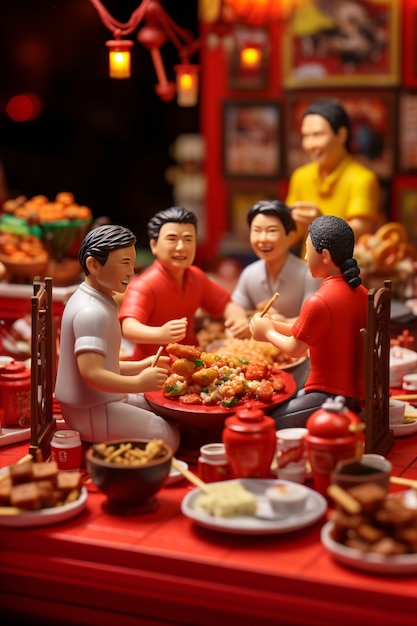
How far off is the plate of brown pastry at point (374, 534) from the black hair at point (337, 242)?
3.42 feet

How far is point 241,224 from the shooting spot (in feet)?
32.3

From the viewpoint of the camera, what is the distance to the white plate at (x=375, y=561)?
3.11m

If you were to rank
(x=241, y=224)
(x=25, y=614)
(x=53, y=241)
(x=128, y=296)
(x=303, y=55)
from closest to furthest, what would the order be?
(x=25, y=614)
(x=128, y=296)
(x=53, y=241)
(x=303, y=55)
(x=241, y=224)

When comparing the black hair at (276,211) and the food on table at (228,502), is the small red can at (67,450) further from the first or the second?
the black hair at (276,211)

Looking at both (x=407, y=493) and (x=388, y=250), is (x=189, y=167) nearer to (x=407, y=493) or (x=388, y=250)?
(x=388, y=250)

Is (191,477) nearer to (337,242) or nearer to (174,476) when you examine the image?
(174,476)

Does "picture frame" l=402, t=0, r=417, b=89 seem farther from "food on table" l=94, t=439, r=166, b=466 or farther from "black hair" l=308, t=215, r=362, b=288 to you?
"food on table" l=94, t=439, r=166, b=466

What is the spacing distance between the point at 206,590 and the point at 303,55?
672 cm

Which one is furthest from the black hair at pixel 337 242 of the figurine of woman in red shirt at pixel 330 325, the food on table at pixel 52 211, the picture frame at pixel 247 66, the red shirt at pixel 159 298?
the picture frame at pixel 247 66

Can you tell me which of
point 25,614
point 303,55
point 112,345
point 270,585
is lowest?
point 25,614

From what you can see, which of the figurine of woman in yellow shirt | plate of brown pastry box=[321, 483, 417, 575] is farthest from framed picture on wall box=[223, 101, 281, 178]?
plate of brown pastry box=[321, 483, 417, 575]

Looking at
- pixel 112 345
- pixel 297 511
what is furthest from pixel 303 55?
pixel 297 511

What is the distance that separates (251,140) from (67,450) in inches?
239

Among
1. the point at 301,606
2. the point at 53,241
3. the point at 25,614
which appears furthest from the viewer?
the point at 53,241
